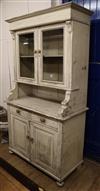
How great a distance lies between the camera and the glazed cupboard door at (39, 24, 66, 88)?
1938 mm

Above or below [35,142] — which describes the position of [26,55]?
above

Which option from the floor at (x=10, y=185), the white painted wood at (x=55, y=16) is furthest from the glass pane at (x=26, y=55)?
the floor at (x=10, y=185)

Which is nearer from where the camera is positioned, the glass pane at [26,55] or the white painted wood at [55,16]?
the white painted wood at [55,16]

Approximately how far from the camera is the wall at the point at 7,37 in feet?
8.96

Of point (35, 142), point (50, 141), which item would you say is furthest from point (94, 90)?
point (35, 142)

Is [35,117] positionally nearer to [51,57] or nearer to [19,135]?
[19,135]

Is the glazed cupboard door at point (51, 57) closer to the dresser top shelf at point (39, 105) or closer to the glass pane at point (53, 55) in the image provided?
the glass pane at point (53, 55)

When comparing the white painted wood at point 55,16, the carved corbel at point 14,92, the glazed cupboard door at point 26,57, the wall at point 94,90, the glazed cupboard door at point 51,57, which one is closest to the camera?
the white painted wood at point 55,16

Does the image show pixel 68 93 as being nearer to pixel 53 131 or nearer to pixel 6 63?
pixel 53 131

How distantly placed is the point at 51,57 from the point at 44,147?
1052mm

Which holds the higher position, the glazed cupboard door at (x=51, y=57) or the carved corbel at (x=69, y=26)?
the carved corbel at (x=69, y=26)

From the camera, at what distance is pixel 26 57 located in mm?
2389

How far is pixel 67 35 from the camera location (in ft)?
5.74

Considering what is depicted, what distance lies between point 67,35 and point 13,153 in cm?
182
